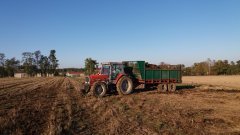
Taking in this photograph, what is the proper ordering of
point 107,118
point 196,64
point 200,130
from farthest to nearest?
1. point 196,64
2. point 107,118
3. point 200,130

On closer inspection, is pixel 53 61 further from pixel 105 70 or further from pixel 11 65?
pixel 105 70

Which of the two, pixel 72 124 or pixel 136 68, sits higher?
pixel 136 68

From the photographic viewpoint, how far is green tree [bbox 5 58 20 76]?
435 ft

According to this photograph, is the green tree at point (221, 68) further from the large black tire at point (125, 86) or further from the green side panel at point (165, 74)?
the large black tire at point (125, 86)

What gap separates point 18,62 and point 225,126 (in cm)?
15345

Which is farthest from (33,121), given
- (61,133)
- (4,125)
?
(61,133)

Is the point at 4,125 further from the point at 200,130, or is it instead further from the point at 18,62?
the point at 18,62

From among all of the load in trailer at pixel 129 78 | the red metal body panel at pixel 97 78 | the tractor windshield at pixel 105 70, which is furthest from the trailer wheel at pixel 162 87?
the red metal body panel at pixel 97 78

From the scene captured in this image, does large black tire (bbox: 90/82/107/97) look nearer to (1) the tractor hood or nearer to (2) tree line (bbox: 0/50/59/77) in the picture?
(1) the tractor hood

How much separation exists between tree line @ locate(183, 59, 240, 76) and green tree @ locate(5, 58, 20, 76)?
8064 centimetres

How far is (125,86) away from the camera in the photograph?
20.2 m

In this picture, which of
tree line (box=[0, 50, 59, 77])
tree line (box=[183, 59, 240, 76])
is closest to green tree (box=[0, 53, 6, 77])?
tree line (box=[0, 50, 59, 77])

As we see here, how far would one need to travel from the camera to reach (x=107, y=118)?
34.3 feet

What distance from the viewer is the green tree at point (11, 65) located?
133 m
